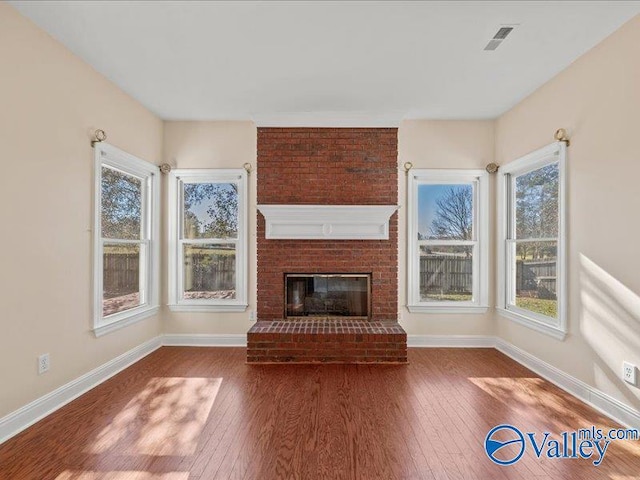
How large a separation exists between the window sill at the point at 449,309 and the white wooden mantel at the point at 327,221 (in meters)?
0.96

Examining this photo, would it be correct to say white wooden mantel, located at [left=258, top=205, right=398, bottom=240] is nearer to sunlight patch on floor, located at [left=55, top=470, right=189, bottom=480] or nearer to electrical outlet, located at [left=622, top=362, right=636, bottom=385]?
electrical outlet, located at [left=622, top=362, right=636, bottom=385]

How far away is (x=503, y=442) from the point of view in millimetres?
2223

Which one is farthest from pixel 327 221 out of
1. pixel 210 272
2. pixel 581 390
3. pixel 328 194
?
pixel 581 390

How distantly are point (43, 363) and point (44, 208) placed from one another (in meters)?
1.13

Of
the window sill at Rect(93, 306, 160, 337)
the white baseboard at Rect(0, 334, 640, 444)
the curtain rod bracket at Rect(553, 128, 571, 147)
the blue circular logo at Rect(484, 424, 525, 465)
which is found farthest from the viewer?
the window sill at Rect(93, 306, 160, 337)

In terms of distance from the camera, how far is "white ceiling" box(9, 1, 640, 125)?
2.26 metres

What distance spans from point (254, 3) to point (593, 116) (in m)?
2.67

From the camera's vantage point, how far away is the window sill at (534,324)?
310cm

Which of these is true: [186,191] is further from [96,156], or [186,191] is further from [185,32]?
[185,32]

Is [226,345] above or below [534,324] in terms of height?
below

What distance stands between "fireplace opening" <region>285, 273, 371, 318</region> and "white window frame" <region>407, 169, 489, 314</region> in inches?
24.5

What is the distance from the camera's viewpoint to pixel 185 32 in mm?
2490

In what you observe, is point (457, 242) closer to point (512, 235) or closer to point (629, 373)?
point (512, 235)

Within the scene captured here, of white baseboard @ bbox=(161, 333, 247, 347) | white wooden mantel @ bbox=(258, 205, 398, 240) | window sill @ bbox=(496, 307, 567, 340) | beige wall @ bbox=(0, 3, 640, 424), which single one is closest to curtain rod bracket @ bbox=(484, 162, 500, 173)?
beige wall @ bbox=(0, 3, 640, 424)
